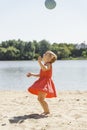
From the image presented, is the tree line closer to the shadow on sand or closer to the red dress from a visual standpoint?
the red dress

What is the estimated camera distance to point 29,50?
196 ft

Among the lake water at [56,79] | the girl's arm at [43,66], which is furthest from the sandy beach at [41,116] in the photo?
the lake water at [56,79]

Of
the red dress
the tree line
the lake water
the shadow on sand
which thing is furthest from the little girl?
the tree line

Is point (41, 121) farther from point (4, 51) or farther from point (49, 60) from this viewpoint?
point (4, 51)

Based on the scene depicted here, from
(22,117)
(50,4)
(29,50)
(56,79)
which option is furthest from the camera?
(29,50)

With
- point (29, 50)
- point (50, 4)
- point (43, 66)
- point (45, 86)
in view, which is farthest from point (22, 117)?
point (29, 50)

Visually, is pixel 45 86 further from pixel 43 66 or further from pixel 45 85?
pixel 43 66

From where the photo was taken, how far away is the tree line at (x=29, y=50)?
168 ft

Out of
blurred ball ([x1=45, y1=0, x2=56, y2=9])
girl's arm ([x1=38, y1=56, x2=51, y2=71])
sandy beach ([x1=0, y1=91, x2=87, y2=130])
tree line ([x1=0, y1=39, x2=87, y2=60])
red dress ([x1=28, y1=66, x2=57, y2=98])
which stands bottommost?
tree line ([x1=0, y1=39, x2=87, y2=60])

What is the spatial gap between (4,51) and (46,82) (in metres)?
68.1

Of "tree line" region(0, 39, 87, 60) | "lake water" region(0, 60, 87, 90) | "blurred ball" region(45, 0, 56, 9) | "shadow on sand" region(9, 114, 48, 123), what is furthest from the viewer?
"tree line" region(0, 39, 87, 60)

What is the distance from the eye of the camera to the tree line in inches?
2014

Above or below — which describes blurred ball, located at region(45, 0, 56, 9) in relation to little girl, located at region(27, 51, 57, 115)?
above

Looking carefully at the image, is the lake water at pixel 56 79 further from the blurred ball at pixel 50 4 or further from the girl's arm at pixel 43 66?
the girl's arm at pixel 43 66
